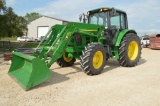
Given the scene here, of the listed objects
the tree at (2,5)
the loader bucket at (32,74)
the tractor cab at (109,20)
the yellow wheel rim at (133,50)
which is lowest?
the loader bucket at (32,74)

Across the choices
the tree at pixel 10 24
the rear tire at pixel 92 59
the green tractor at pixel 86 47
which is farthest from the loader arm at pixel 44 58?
the tree at pixel 10 24

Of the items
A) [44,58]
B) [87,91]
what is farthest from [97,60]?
[87,91]

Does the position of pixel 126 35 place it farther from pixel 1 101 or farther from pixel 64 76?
pixel 1 101

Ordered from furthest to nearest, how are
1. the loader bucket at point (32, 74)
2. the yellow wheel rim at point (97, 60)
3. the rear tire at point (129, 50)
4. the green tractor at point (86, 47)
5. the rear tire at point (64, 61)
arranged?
the rear tire at point (64, 61), the rear tire at point (129, 50), the yellow wheel rim at point (97, 60), the green tractor at point (86, 47), the loader bucket at point (32, 74)

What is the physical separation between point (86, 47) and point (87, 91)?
2.03 metres

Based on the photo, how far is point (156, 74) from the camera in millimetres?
7492

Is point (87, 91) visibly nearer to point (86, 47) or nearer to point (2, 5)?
point (86, 47)

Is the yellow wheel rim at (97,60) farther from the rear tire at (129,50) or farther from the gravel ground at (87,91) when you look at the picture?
the rear tire at (129,50)

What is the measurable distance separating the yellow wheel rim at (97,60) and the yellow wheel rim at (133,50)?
2.04 m

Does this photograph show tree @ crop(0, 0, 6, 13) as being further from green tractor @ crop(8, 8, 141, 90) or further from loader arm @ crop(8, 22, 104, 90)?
loader arm @ crop(8, 22, 104, 90)

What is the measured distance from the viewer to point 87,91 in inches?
213

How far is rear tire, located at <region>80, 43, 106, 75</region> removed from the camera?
682cm

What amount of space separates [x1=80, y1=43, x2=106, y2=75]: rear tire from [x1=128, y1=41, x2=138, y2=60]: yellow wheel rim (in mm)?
2000

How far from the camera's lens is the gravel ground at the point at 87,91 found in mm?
4668
